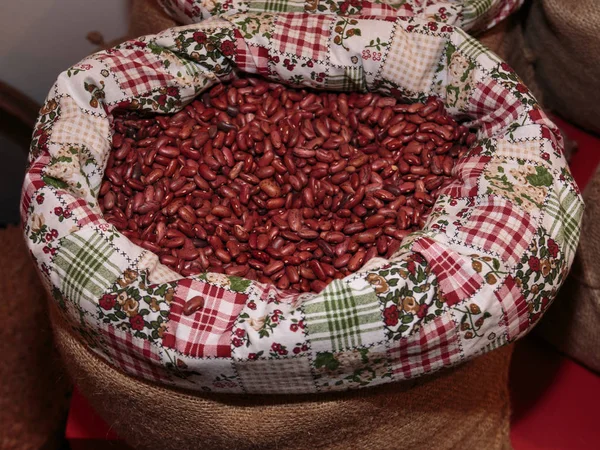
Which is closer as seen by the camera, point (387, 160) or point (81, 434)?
point (387, 160)

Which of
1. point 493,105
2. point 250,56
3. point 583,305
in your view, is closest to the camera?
point 493,105

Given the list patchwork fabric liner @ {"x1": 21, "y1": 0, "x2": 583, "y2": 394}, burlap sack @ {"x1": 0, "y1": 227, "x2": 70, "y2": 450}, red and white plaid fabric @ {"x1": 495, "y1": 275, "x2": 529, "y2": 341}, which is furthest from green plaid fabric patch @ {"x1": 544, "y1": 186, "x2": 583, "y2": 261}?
burlap sack @ {"x1": 0, "y1": 227, "x2": 70, "y2": 450}

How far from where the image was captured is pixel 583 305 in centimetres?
130

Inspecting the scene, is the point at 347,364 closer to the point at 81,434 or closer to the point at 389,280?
the point at 389,280

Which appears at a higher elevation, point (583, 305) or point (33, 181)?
point (33, 181)

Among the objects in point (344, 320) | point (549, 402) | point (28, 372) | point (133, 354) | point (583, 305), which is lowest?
point (28, 372)

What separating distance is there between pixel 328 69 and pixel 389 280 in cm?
45

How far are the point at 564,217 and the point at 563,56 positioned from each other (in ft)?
1.84

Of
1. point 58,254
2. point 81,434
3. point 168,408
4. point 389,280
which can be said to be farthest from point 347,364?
point 81,434

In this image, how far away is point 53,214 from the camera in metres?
0.91

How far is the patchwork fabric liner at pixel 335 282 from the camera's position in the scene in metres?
0.84

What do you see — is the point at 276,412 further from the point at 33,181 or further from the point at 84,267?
the point at 33,181

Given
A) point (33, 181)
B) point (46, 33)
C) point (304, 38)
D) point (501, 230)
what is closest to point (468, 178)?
point (501, 230)

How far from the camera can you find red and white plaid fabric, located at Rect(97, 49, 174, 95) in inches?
43.3
